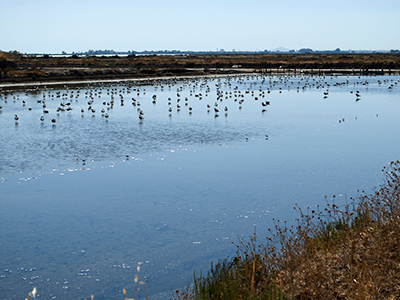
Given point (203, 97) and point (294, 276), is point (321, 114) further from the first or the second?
point (294, 276)

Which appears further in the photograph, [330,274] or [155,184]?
[155,184]

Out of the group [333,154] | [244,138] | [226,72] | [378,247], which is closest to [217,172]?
[333,154]

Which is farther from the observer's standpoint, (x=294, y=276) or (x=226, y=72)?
(x=226, y=72)

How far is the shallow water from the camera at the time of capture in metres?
10.5

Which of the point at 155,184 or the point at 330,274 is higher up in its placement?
the point at 330,274

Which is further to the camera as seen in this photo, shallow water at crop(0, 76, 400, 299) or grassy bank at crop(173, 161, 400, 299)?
shallow water at crop(0, 76, 400, 299)

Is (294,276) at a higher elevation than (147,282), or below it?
higher

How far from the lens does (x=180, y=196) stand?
15.3m

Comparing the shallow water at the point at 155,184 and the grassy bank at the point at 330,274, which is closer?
the grassy bank at the point at 330,274

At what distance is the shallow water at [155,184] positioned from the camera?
34.6 feet

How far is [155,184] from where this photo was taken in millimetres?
16828

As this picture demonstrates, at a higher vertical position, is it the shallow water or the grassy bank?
the grassy bank

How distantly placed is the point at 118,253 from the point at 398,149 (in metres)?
15.9

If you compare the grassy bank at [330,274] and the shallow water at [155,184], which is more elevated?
the grassy bank at [330,274]
